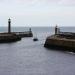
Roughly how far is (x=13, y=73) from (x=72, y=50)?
831 inches

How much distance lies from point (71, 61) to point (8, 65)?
923cm

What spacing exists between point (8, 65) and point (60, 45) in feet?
66.6

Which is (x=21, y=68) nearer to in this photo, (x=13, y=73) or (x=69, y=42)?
(x=13, y=73)

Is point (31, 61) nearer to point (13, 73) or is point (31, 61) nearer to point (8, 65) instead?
point (8, 65)

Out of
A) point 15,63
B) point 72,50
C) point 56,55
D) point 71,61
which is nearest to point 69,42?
point 72,50

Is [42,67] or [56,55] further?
[56,55]

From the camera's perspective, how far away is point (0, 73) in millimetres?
34906

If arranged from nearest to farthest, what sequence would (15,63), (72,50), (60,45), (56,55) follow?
(15,63), (56,55), (72,50), (60,45)

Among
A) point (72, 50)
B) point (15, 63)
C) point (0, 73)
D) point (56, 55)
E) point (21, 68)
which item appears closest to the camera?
point (0, 73)

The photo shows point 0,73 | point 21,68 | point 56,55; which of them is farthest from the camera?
point 56,55

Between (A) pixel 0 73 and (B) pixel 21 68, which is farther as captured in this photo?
(B) pixel 21 68

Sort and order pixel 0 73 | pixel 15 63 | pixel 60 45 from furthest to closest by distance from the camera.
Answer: pixel 60 45 → pixel 15 63 → pixel 0 73

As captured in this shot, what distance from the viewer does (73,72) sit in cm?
3569

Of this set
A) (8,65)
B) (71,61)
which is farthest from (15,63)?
(71,61)
